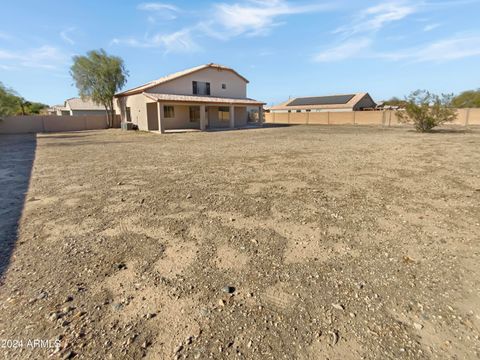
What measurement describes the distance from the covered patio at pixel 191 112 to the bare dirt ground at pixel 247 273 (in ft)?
59.8

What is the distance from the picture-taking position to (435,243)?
3539 mm

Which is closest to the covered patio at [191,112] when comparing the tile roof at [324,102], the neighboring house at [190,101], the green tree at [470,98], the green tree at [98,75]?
the neighboring house at [190,101]

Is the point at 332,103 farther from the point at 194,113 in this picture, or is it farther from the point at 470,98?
the point at 194,113

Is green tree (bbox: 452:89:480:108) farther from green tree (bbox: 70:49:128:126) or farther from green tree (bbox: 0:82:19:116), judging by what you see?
green tree (bbox: 0:82:19:116)

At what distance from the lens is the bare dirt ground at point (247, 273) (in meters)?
2.07

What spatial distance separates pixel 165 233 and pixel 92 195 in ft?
8.77

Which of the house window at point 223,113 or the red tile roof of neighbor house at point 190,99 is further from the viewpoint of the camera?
the house window at point 223,113

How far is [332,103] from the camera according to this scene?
155 feet

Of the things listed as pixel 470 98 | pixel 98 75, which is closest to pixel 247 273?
pixel 98 75

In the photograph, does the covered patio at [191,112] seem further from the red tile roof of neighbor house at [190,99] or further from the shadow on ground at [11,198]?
the shadow on ground at [11,198]

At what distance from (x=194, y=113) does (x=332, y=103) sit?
29.1 meters

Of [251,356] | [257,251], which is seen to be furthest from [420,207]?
[251,356]

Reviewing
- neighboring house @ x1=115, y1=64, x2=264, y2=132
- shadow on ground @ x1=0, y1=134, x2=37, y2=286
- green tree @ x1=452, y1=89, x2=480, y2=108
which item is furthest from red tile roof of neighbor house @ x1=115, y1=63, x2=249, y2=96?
green tree @ x1=452, y1=89, x2=480, y2=108

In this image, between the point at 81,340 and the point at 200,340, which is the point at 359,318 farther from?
the point at 81,340
